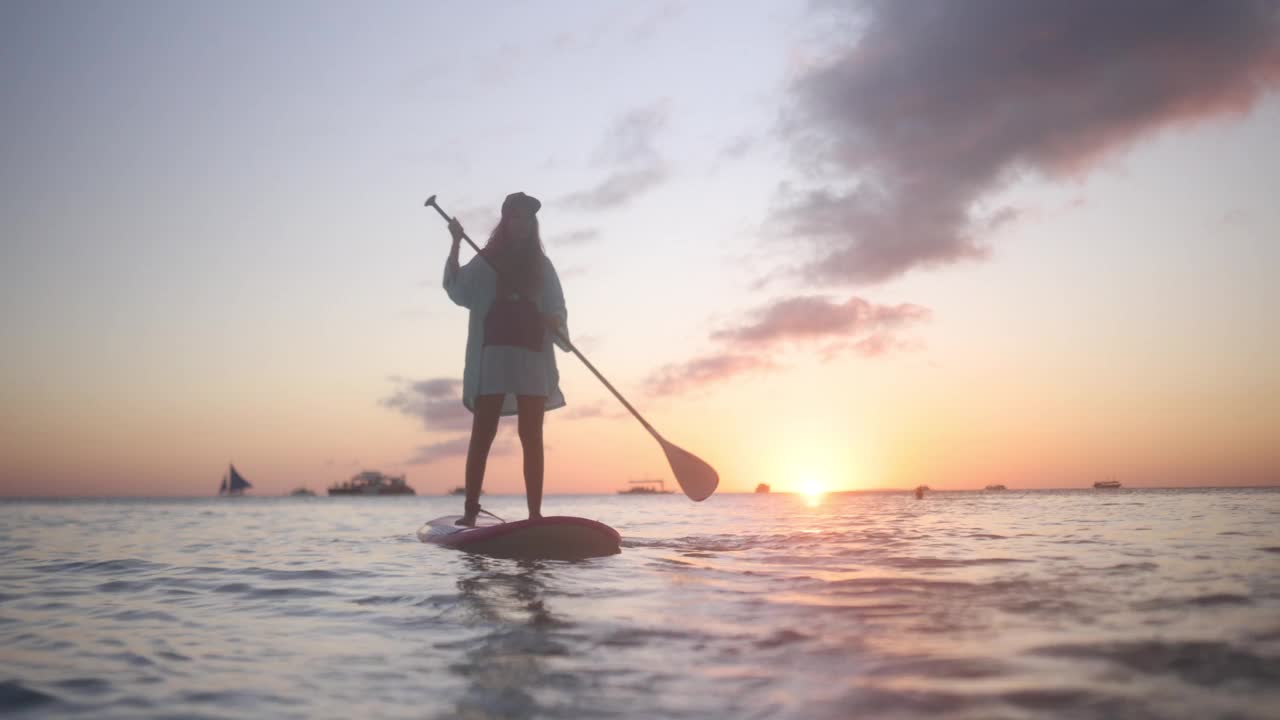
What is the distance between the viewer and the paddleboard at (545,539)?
6531 millimetres

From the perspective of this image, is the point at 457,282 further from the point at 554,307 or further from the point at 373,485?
the point at 373,485

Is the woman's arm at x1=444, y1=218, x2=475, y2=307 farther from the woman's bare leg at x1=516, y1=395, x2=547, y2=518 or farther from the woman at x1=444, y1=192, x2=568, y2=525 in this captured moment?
the woman's bare leg at x1=516, y1=395, x2=547, y2=518

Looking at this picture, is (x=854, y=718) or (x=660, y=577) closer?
(x=854, y=718)

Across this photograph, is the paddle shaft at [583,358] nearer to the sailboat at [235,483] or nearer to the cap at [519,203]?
the cap at [519,203]

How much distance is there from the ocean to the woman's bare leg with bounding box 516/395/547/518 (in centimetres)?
119

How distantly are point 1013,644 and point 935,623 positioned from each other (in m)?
0.46

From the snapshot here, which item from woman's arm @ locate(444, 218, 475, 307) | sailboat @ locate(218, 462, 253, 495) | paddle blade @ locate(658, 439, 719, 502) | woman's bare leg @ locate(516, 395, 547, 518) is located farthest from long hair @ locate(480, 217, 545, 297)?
sailboat @ locate(218, 462, 253, 495)

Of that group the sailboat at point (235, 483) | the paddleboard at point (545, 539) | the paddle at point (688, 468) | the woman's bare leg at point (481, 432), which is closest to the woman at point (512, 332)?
the woman's bare leg at point (481, 432)

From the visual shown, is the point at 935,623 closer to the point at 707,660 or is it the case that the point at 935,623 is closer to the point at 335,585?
the point at 707,660

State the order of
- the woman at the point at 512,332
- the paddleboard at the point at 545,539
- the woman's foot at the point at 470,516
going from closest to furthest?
the paddleboard at the point at 545,539 < the woman at the point at 512,332 < the woman's foot at the point at 470,516

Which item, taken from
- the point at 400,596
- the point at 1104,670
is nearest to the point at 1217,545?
the point at 1104,670

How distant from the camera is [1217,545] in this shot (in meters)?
6.27

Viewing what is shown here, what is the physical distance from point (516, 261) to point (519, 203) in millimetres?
553

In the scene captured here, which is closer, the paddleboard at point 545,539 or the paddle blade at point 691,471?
the paddleboard at point 545,539
